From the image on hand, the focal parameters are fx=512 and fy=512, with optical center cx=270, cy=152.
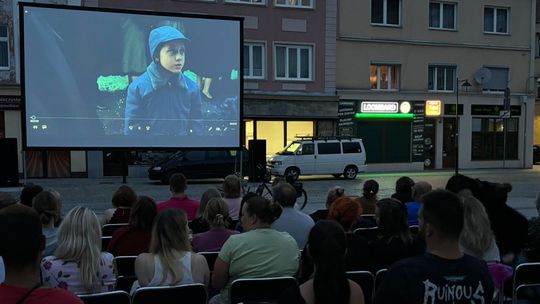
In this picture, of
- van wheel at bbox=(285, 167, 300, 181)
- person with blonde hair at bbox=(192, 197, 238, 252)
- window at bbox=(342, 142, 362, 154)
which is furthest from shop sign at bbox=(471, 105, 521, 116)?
person with blonde hair at bbox=(192, 197, 238, 252)

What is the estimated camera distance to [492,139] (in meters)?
27.2

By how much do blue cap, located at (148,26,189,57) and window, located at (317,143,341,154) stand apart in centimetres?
1095

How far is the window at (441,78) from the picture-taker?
26.1 m

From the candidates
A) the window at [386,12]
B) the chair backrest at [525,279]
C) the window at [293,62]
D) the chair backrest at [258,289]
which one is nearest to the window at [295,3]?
the window at [293,62]

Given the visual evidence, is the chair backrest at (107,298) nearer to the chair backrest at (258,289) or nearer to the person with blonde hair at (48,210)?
the chair backrest at (258,289)

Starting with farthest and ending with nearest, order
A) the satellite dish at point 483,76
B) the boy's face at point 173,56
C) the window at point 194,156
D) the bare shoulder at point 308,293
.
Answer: the satellite dish at point 483,76 < the window at point 194,156 < the boy's face at point 173,56 < the bare shoulder at point 308,293

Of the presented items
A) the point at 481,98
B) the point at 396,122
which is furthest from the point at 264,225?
the point at 481,98

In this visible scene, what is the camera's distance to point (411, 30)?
2550 centimetres

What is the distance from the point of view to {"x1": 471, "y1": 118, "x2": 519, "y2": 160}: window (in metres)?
26.9

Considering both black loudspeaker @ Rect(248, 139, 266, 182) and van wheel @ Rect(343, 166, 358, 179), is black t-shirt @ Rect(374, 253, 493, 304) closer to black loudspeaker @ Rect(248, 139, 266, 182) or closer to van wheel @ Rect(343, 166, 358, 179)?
black loudspeaker @ Rect(248, 139, 266, 182)

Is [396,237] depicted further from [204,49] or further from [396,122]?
[396,122]

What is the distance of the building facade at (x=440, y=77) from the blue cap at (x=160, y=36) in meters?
14.8

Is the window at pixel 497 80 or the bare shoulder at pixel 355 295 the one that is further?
the window at pixel 497 80

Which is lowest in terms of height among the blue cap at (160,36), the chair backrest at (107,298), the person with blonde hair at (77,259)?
the chair backrest at (107,298)
